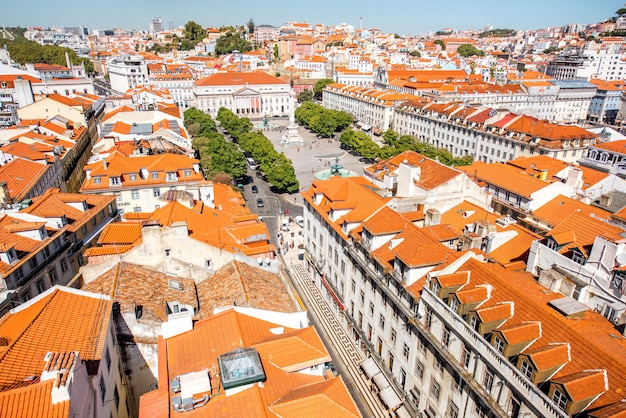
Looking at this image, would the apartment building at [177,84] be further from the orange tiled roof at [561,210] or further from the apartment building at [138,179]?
the orange tiled roof at [561,210]

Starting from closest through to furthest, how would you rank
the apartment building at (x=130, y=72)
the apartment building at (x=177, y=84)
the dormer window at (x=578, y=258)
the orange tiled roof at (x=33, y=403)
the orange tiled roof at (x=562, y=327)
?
the orange tiled roof at (x=33, y=403) < the orange tiled roof at (x=562, y=327) < the dormer window at (x=578, y=258) < the apartment building at (x=130, y=72) < the apartment building at (x=177, y=84)

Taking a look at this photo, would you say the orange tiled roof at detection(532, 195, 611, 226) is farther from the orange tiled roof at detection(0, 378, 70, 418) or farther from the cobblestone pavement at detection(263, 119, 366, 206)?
the orange tiled roof at detection(0, 378, 70, 418)

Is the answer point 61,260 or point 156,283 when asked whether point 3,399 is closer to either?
point 156,283

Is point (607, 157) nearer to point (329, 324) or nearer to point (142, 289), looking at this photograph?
point (329, 324)

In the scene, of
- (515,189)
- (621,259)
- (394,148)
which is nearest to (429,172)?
(515,189)

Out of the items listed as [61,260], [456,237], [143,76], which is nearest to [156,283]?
[61,260]

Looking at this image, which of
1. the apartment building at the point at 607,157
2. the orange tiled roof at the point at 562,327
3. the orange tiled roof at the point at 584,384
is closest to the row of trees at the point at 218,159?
the orange tiled roof at the point at 562,327

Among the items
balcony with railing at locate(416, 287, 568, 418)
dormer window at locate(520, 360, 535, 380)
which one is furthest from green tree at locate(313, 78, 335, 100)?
dormer window at locate(520, 360, 535, 380)
